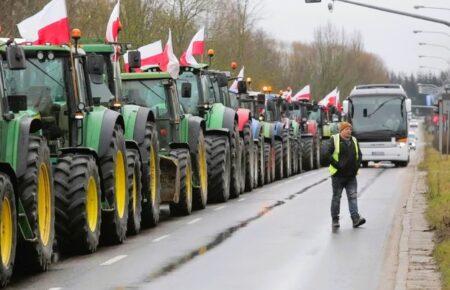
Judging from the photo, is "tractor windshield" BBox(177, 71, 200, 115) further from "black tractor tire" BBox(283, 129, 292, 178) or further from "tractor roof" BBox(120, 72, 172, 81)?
"black tractor tire" BBox(283, 129, 292, 178)

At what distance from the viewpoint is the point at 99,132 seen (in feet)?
49.4

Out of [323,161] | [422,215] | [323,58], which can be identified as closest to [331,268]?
[323,161]

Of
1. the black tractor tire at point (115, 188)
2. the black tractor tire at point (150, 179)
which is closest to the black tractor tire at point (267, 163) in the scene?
the black tractor tire at point (150, 179)

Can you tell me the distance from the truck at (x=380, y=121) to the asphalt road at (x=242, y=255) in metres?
24.5

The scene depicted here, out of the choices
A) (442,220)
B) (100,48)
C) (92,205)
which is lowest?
(442,220)

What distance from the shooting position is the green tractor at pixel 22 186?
11.4 m

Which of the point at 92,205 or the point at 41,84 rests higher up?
the point at 41,84

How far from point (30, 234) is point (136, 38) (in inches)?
1280

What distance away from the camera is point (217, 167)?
23.5 m

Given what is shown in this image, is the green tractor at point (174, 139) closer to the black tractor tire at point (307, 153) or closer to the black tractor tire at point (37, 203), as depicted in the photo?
the black tractor tire at point (37, 203)

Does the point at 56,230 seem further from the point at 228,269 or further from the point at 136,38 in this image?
the point at 136,38

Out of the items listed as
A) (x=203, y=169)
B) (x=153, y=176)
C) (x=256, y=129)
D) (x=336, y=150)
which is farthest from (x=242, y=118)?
(x=153, y=176)

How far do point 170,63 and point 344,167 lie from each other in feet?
14.7

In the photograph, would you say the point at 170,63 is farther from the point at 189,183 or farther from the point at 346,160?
the point at 346,160
